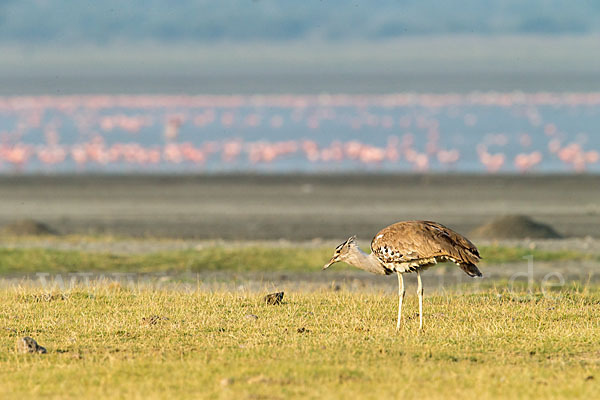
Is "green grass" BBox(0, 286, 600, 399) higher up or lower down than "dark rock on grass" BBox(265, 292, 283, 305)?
lower down

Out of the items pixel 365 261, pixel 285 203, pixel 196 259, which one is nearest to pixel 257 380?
pixel 365 261

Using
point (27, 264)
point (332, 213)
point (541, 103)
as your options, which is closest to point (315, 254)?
point (27, 264)

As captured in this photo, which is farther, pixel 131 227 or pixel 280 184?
pixel 280 184

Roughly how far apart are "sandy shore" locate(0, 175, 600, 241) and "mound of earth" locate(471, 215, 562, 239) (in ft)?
7.23

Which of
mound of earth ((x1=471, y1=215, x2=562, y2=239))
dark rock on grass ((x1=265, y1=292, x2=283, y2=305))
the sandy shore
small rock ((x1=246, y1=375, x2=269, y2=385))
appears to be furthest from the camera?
the sandy shore

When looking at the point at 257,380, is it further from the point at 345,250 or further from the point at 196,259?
the point at 196,259

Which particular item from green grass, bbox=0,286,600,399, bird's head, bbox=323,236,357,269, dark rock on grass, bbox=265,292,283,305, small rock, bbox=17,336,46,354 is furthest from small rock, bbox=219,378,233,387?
dark rock on grass, bbox=265,292,283,305

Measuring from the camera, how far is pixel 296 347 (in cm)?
1246

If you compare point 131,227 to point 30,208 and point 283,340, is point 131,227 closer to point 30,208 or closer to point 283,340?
point 30,208

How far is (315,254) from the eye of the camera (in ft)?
79.9

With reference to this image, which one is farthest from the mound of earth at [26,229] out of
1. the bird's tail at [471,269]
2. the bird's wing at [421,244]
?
the bird's tail at [471,269]

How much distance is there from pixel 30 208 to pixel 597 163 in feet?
84.7

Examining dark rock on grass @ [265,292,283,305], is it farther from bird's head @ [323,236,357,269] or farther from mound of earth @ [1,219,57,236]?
mound of earth @ [1,219,57,236]

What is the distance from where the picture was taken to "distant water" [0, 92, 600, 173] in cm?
5209
